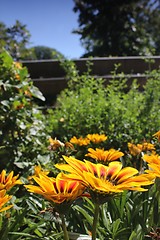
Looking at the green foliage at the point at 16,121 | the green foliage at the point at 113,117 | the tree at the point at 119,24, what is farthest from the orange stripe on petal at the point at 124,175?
the tree at the point at 119,24

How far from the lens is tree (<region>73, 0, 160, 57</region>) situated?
22.2m

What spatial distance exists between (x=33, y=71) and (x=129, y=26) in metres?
19.5

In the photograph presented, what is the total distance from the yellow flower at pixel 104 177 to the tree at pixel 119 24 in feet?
70.2

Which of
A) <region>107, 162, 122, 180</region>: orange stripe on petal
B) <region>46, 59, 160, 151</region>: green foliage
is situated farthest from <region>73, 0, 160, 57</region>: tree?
<region>107, 162, 122, 180</region>: orange stripe on petal

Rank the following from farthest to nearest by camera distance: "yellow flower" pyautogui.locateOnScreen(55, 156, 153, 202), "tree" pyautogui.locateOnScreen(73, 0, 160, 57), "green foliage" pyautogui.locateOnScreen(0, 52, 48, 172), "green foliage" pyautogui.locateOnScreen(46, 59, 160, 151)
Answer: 1. "tree" pyautogui.locateOnScreen(73, 0, 160, 57)
2. "green foliage" pyautogui.locateOnScreen(46, 59, 160, 151)
3. "green foliage" pyautogui.locateOnScreen(0, 52, 48, 172)
4. "yellow flower" pyautogui.locateOnScreen(55, 156, 153, 202)

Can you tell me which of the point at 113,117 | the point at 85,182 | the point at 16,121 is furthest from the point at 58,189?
the point at 113,117

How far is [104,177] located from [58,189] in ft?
0.29

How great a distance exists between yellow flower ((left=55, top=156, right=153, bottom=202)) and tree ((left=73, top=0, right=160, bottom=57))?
70.2 ft

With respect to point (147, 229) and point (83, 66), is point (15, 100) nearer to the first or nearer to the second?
point (147, 229)

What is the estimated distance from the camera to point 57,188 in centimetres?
68

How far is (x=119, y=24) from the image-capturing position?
22.4 m

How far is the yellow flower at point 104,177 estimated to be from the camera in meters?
0.60

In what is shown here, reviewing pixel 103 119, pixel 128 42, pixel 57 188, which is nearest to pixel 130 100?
pixel 103 119

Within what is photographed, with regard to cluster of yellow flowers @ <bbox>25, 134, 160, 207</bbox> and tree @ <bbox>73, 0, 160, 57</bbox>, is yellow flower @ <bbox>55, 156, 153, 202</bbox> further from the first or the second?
tree @ <bbox>73, 0, 160, 57</bbox>
